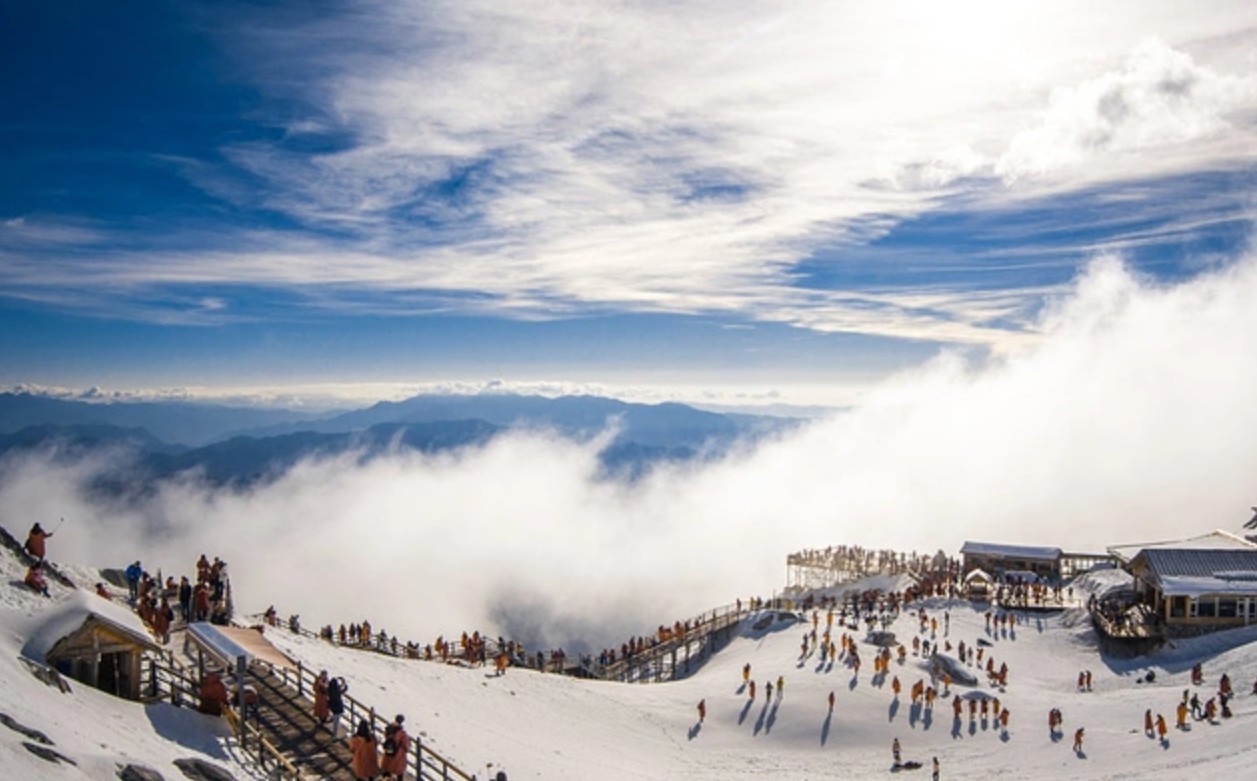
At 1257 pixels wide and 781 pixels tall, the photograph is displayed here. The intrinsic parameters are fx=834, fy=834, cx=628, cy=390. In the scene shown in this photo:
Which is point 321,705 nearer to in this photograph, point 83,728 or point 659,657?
point 83,728

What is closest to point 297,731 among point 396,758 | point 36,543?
point 396,758

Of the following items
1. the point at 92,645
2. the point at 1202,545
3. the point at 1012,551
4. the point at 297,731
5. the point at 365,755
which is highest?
the point at 1202,545

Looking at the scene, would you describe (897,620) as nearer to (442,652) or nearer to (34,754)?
(442,652)

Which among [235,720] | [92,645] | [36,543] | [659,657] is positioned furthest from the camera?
[659,657]

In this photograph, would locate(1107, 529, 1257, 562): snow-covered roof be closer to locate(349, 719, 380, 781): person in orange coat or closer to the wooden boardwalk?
the wooden boardwalk

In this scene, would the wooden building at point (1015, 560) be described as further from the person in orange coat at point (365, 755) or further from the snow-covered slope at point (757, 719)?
the person in orange coat at point (365, 755)

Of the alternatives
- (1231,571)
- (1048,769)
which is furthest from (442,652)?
(1231,571)

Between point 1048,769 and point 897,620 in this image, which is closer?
point 1048,769
